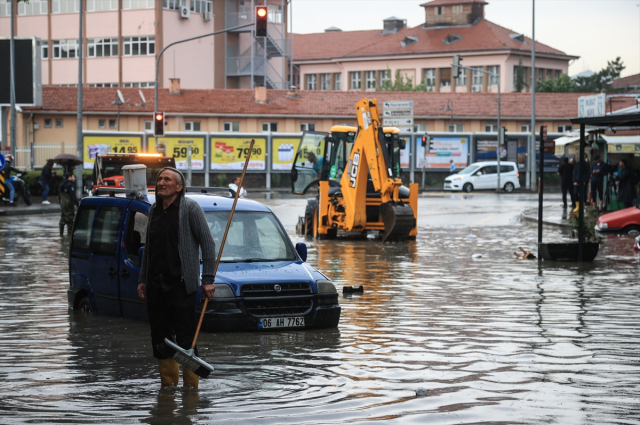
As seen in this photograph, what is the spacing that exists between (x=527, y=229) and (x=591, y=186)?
729 cm

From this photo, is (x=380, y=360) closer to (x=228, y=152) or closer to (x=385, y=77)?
(x=228, y=152)

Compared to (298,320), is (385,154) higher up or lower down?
higher up

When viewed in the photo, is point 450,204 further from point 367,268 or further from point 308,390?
point 308,390

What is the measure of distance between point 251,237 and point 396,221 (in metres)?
12.0

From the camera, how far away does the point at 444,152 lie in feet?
214

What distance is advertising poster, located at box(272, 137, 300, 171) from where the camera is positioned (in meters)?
61.8

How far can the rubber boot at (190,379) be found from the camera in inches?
301

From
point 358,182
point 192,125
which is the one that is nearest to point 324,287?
point 358,182

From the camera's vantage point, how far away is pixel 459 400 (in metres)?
7.34

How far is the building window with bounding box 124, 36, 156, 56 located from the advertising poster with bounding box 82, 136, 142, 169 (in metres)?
20.5

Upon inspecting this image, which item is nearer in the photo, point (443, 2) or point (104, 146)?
point (104, 146)

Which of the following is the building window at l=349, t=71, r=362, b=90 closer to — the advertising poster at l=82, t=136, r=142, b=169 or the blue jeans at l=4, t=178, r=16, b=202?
the advertising poster at l=82, t=136, r=142, b=169

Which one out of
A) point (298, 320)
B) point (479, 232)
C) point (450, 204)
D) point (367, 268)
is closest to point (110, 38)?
point (450, 204)

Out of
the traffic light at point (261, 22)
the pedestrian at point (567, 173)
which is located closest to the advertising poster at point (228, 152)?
the pedestrian at point (567, 173)
